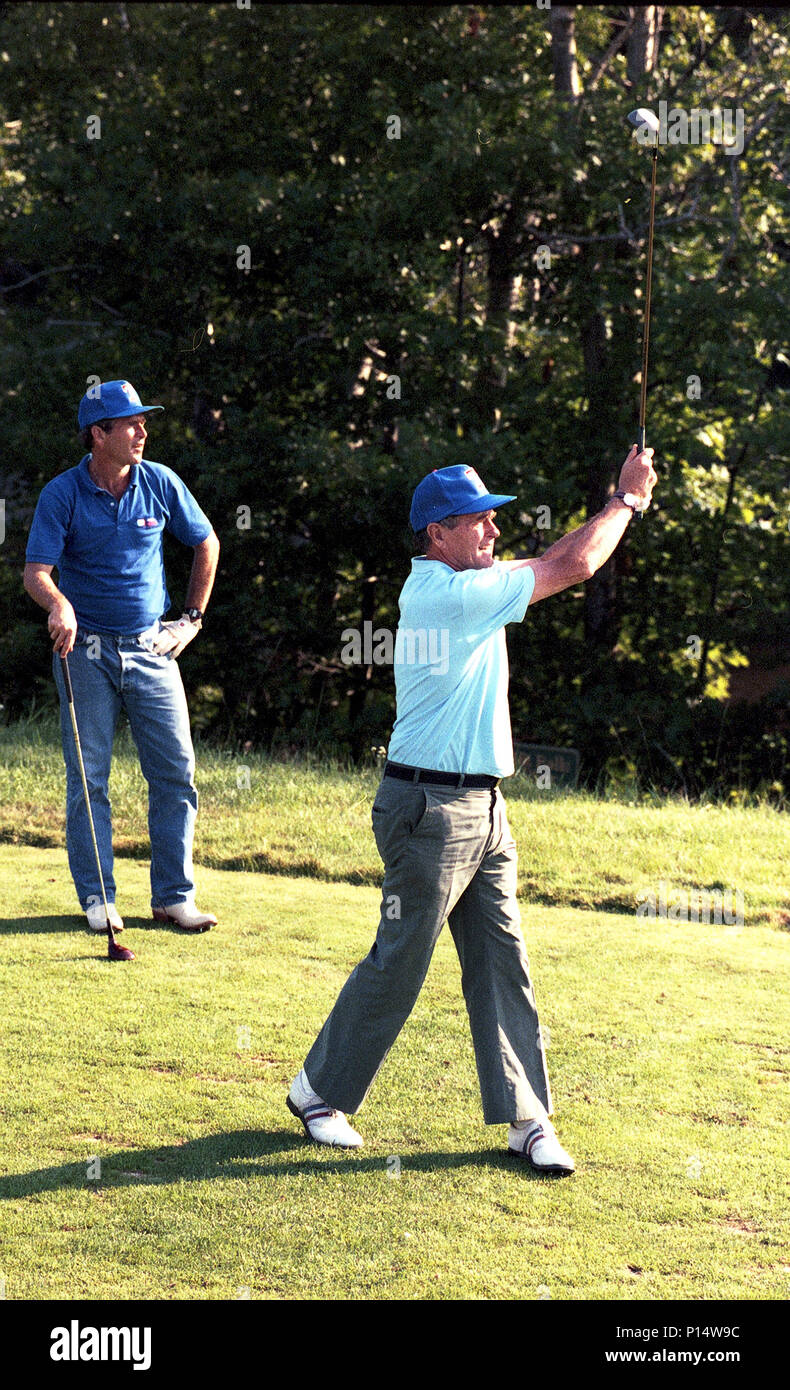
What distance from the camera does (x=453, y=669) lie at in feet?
14.3

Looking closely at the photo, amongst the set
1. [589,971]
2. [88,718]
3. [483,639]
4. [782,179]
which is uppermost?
[782,179]

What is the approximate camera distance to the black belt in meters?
4.43

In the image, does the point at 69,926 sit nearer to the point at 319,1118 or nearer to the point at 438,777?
the point at 319,1118

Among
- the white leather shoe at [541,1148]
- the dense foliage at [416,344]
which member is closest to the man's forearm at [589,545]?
the white leather shoe at [541,1148]

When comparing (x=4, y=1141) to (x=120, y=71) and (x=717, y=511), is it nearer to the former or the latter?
(x=717, y=511)

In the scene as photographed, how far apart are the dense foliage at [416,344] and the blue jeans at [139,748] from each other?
6946 millimetres

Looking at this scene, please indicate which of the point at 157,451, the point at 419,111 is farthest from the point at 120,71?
the point at 157,451

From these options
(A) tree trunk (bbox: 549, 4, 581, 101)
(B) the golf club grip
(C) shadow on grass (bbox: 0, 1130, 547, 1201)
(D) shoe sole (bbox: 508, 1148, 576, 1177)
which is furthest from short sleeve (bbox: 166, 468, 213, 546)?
(A) tree trunk (bbox: 549, 4, 581, 101)

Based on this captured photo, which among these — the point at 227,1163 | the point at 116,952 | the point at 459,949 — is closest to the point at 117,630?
the point at 116,952

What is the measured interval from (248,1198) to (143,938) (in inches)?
98.5

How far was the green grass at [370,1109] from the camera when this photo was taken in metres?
3.86

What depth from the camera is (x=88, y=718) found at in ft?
21.9

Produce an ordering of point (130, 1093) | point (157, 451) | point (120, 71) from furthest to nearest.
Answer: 1. point (120, 71)
2. point (157, 451)
3. point (130, 1093)

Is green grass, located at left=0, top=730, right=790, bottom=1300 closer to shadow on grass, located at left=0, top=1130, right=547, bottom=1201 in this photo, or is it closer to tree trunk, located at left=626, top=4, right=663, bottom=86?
shadow on grass, located at left=0, top=1130, right=547, bottom=1201
